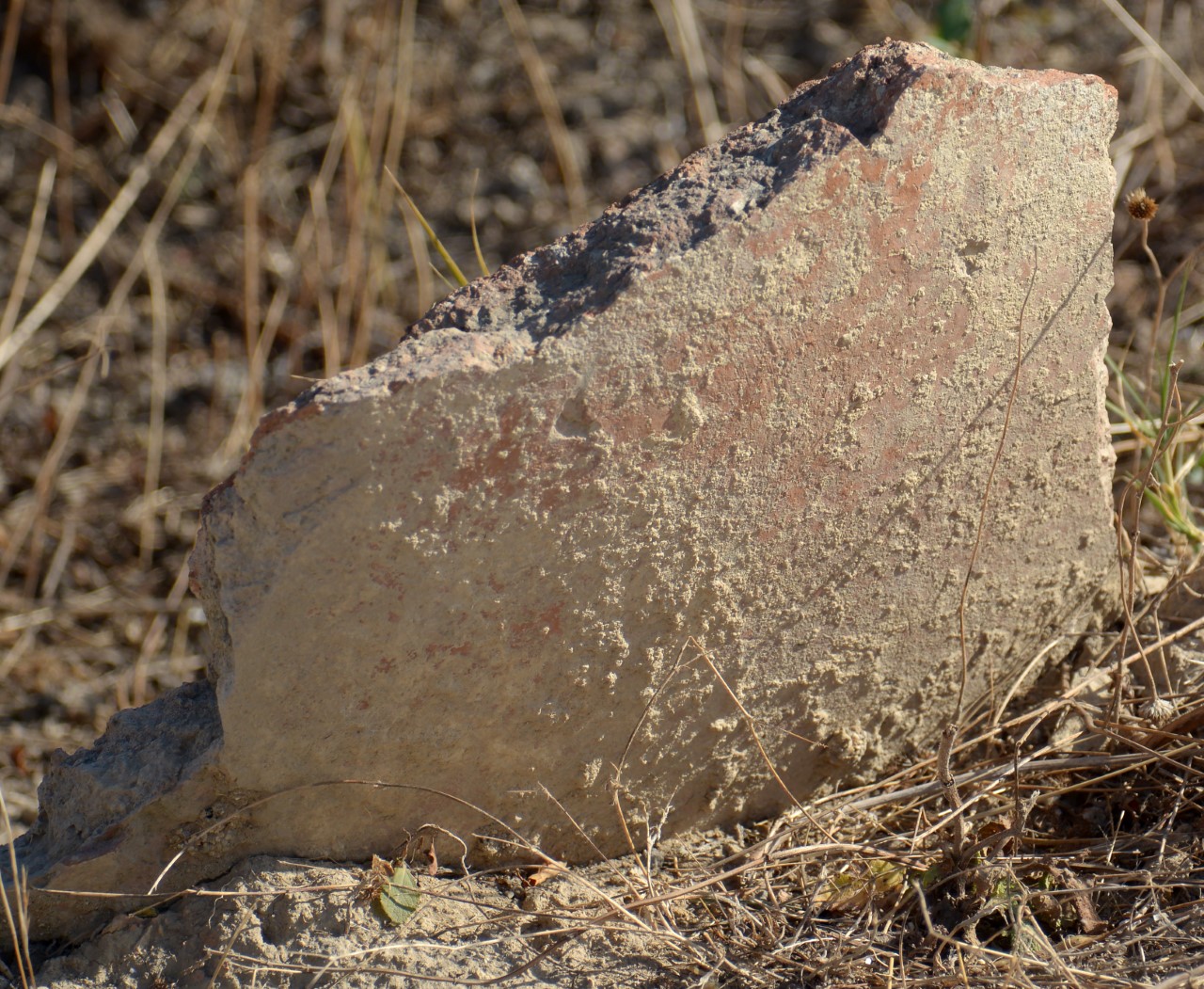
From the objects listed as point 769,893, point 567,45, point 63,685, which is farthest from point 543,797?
point 567,45

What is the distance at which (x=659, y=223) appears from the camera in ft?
3.94

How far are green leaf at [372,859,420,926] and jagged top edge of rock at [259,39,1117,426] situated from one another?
53 centimetres

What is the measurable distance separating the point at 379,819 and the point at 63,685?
175 cm

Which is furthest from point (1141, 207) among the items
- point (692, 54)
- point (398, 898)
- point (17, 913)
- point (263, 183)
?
point (263, 183)

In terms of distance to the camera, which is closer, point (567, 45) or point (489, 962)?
point (489, 962)

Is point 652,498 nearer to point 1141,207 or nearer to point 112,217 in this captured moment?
point 1141,207

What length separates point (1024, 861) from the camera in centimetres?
137

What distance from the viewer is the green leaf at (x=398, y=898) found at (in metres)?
1.31

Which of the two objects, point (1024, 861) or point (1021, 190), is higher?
point (1021, 190)

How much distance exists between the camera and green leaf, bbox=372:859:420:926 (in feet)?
4.29

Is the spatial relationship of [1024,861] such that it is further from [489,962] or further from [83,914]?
[83,914]

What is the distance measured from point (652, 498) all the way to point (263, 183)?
273cm

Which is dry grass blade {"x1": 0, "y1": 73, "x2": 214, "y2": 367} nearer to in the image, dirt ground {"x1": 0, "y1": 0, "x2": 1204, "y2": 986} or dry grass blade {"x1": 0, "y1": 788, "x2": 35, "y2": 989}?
dirt ground {"x1": 0, "y1": 0, "x2": 1204, "y2": 986}

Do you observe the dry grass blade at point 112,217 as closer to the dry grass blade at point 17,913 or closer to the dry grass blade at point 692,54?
the dry grass blade at point 692,54
